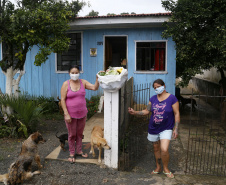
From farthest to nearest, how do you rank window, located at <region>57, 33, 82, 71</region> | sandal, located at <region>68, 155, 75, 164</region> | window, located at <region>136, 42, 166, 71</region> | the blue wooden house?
1. window, located at <region>57, 33, 82, 71</region>
2. window, located at <region>136, 42, 166, 71</region>
3. the blue wooden house
4. sandal, located at <region>68, 155, 75, 164</region>

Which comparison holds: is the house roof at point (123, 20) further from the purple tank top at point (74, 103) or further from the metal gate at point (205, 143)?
the purple tank top at point (74, 103)

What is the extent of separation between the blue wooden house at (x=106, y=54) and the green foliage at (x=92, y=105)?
13.8 inches

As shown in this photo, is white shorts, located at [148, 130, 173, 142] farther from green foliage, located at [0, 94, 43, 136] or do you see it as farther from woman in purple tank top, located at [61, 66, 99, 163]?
green foliage, located at [0, 94, 43, 136]

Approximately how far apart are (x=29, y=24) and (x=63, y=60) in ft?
11.4

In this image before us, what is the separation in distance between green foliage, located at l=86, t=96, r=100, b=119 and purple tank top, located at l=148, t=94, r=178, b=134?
4.58 m

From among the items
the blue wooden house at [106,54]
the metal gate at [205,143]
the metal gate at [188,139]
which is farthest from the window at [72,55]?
the metal gate at [205,143]

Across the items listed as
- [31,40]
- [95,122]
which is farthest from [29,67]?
[95,122]

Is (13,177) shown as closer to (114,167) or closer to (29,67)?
(114,167)

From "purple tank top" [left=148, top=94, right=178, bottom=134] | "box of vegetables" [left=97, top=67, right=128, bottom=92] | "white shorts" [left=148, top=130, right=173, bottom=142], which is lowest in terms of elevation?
"white shorts" [left=148, top=130, right=173, bottom=142]

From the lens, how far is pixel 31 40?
20.7 ft

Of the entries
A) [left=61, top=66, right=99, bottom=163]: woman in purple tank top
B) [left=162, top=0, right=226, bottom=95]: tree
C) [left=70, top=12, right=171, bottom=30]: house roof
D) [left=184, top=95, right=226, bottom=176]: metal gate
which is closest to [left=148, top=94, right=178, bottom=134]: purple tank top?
[left=184, top=95, right=226, bottom=176]: metal gate

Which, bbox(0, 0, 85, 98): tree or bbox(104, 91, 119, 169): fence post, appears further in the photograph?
bbox(0, 0, 85, 98): tree

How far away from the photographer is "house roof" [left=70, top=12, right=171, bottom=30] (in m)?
7.84

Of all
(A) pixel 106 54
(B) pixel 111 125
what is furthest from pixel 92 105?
(B) pixel 111 125
